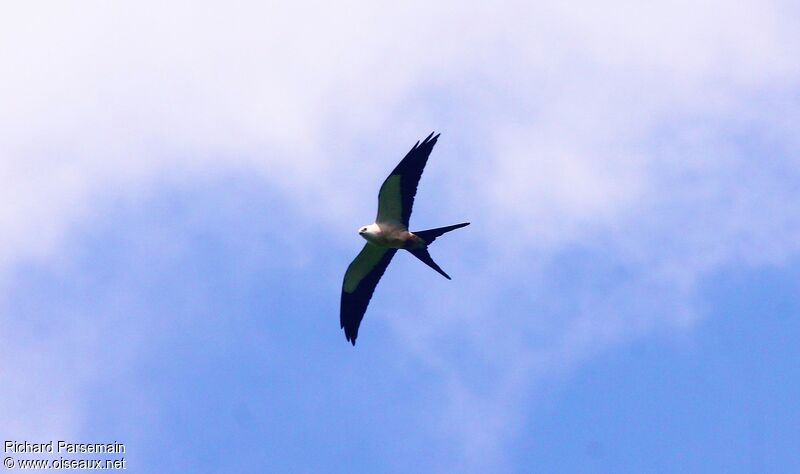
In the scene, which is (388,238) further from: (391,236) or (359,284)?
(359,284)

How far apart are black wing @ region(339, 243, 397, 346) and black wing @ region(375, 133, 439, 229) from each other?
129cm

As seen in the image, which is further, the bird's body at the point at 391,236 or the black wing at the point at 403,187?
the bird's body at the point at 391,236

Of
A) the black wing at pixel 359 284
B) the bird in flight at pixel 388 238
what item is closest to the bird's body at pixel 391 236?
the bird in flight at pixel 388 238

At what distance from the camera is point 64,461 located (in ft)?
58.3

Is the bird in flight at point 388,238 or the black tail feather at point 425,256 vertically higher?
the bird in flight at point 388,238

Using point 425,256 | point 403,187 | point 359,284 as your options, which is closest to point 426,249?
point 425,256

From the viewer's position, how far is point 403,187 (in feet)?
64.8

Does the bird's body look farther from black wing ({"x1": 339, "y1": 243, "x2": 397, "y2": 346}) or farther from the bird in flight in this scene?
black wing ({"x1": 339, "y1": 243, "x2": 397, "y2": 346})

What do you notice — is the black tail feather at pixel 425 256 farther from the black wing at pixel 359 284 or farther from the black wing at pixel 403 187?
the black wing at pixel 359 284

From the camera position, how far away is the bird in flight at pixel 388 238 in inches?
770

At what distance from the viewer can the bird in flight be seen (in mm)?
19547

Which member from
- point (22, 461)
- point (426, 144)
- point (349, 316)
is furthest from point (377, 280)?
point (22, 461)

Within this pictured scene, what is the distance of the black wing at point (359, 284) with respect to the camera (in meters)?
21.4

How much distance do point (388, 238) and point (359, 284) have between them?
6.81ft
